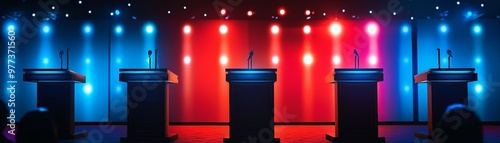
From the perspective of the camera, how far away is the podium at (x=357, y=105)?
709cm

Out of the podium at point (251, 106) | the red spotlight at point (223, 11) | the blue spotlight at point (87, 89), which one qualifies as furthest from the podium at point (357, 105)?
the blue spotlight at point (87, 89)

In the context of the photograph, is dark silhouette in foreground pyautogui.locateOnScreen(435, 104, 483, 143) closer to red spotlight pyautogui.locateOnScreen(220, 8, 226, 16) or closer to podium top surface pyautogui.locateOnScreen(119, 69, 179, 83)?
podium top surface pyautogui.locateOnScreen(119, 69, 179, 83)

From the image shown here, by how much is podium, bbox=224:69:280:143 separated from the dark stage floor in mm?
580

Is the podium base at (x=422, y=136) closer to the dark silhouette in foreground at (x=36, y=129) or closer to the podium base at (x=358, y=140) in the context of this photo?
the podium base at (x=358, y=140)

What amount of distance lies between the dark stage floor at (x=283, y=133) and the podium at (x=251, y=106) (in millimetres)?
580

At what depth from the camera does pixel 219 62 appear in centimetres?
1024

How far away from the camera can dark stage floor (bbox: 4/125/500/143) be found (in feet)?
24.0

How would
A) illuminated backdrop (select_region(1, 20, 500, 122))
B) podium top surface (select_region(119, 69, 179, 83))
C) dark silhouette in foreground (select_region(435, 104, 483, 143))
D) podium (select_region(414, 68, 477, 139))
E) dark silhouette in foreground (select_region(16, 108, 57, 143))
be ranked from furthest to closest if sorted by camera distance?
illuminated backdrop (select_region(1, 20, 500, 122)) → podium (select_region(414, 68, 477, 139)) → podium top surface (select_region(119, 69, 179, 83)) → dark silhouette in foreground (select_region(435, 104, 483, 143)) → dark silhouette in foreground (select_region(16, 108, 57, 143))

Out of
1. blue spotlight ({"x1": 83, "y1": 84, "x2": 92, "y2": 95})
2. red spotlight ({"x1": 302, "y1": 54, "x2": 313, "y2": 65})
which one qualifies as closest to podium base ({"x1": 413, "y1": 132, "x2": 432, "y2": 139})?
red spotlight ({"x1": 302, "y1": 54, "x2": 313, "y2": 65})

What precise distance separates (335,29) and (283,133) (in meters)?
2.80

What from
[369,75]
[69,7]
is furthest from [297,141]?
[69,7]

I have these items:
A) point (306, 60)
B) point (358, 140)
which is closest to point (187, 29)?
point (306, 60)

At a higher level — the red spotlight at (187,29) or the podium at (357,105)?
the red spotlight at (187,29)

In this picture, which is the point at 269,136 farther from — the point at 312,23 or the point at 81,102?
the point at 81,102
